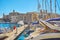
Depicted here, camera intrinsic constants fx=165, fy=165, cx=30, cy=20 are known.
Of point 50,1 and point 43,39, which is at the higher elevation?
point 50,1

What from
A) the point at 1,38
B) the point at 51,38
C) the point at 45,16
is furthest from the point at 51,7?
the point at 51,38

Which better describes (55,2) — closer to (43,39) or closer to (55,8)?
(55,8)

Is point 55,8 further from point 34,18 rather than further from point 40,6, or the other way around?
point 34,18

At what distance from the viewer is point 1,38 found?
4730mm

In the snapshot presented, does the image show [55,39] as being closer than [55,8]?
A: Yes

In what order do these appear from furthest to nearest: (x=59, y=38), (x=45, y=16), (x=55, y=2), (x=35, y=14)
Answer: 1. (x=35, y=14)
2. (x=45, y=16)
3. (x=55, y=2)
4. (x=59, y=38)

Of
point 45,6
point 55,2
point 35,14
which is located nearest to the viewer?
point 55,2

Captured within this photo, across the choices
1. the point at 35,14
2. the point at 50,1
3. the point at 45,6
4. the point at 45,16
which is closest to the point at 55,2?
the point at 50,1

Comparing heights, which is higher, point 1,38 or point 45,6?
point 45,6

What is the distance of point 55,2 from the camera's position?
341 inches

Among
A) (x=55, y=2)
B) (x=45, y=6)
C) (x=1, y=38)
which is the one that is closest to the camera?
(x=1, y=38)

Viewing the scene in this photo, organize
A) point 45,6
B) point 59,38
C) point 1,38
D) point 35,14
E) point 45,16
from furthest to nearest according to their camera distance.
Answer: point 35,14 → point 45,16 → point 45,6 → point 1,38 → point 59,38

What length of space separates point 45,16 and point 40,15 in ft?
1.98

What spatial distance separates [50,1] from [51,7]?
594 mm
